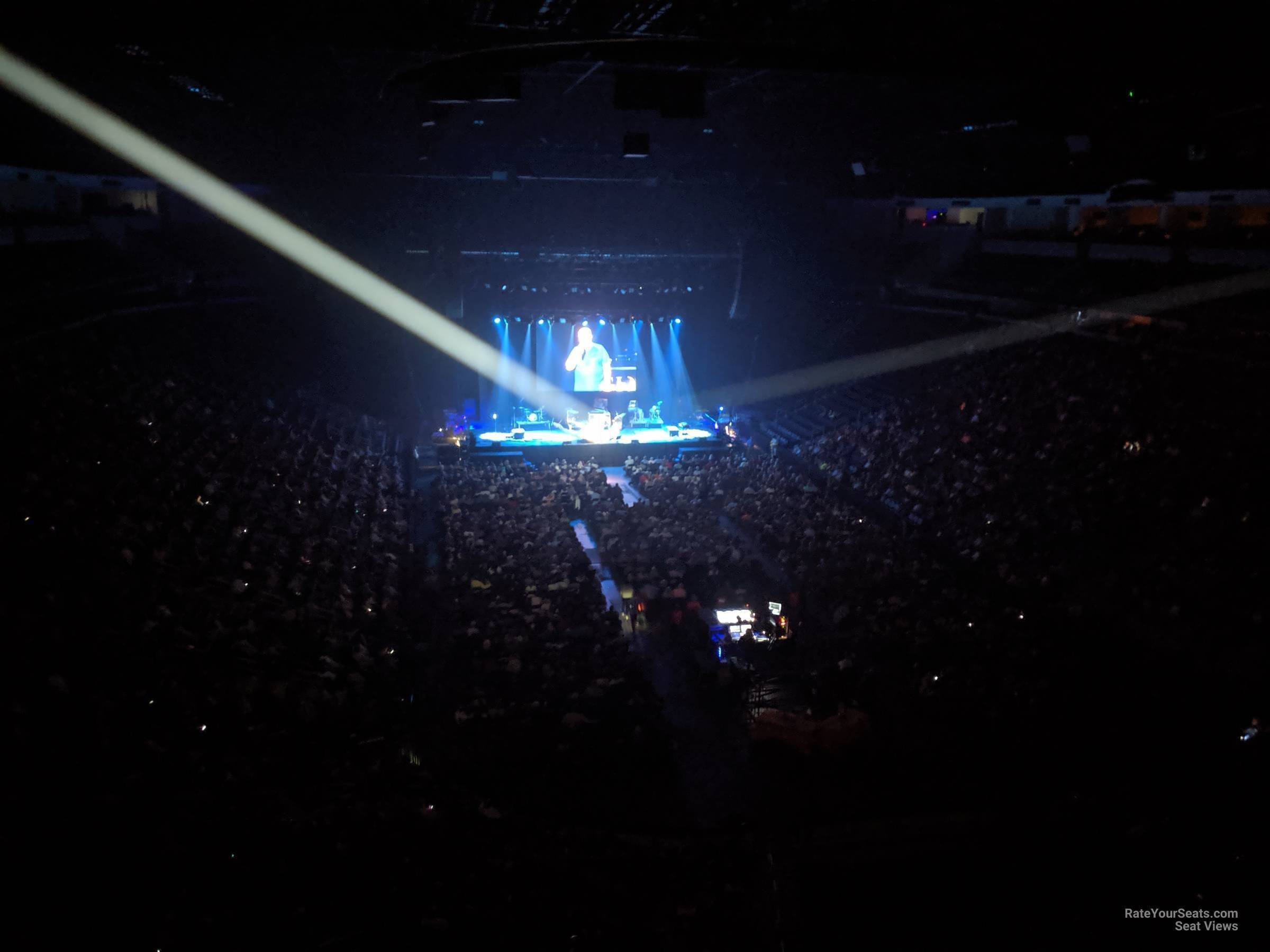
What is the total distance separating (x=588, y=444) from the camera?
20766 mm

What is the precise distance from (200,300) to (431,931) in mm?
16862

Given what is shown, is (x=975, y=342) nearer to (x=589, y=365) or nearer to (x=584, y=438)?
(x=584, y=438)

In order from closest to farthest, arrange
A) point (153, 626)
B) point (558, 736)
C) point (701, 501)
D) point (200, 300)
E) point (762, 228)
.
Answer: point (153, 626), point (558, 736), point (701, 501), point (200, 300), point (762, 228)

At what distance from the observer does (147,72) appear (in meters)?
9.12

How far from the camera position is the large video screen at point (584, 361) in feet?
76.9

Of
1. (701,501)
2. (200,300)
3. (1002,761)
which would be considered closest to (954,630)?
(1002,761)

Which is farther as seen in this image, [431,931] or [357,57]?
[357,57]

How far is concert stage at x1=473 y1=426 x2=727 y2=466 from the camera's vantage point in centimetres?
2042

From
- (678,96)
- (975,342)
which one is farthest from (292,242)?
(975,342)

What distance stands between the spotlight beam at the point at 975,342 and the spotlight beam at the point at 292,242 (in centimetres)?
579

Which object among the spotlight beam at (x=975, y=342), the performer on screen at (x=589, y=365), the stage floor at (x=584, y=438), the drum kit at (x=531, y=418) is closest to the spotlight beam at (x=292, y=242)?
the drum kit at (x=531, y=418)

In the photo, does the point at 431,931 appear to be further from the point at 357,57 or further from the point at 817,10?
the point at 357,57

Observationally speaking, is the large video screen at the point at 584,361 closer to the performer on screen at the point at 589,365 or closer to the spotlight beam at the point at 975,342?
the performer on screen at the point at 589,365

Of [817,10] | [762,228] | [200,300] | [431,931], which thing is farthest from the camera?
[762,228]
